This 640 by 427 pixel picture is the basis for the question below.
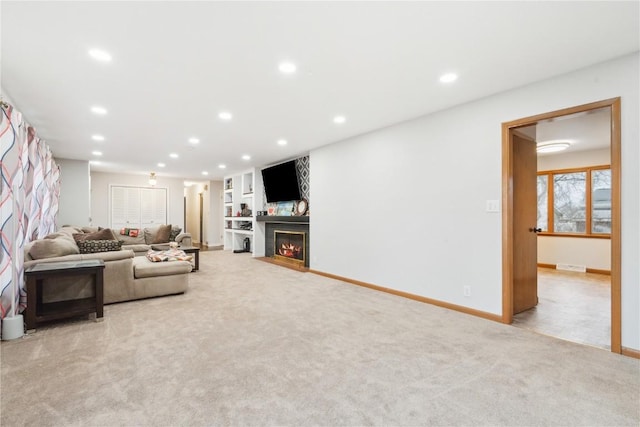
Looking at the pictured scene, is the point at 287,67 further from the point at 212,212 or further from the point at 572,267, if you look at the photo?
the point at 212,212

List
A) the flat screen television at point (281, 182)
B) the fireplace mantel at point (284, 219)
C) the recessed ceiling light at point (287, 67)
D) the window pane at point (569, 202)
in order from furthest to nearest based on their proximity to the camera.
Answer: the flat screen television at point (281, 182)
the fireplace mantel at point (284, 219)
the window pane at point (569, 202)
the recessed ceiling light at point (287, 67)

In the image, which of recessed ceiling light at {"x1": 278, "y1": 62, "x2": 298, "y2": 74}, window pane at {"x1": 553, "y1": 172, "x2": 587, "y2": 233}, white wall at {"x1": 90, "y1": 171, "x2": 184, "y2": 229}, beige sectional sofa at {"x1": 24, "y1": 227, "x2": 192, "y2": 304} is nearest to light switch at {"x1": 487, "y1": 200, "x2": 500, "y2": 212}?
recessed ceiling light at {"x1": 278, "y1": 62, "x2": 298, "y2": 74}

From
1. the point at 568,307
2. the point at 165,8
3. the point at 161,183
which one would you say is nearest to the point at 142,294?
the point at 165,8

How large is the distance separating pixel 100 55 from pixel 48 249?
93.9 inches

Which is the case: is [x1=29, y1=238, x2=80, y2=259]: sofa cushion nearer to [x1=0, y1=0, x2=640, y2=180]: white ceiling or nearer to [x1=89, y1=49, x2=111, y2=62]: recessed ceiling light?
[x1=0, y1=0, x2=640, y2=180]: white ceiling

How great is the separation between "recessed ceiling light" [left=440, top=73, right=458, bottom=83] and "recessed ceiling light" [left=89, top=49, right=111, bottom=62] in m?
2.85

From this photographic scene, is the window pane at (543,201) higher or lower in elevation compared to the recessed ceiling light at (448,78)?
lower

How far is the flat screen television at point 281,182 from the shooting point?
6.63m

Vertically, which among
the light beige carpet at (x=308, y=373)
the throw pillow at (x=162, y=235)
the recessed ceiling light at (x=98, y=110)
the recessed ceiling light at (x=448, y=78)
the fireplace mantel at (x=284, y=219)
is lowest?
the light beige carpet at (x=308, y=373)

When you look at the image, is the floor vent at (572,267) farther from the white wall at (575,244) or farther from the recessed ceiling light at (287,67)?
the recessed ceiling light at (287,67)

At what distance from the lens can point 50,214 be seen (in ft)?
17.3

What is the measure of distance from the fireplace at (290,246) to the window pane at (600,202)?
18.8 ft

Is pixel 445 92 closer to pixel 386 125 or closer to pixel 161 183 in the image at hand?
pixel 386 125

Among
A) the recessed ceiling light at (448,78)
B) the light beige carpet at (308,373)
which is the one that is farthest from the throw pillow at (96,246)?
the recessed ceiling light at (448,78)
